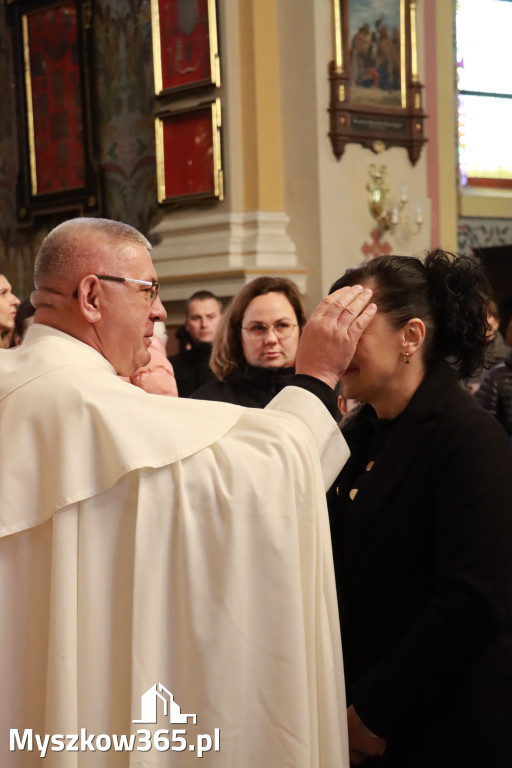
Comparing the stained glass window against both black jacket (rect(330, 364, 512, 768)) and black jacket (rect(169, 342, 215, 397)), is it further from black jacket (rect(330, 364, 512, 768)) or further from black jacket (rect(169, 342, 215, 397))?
black jacket (rect(330, 364, 512, 768))

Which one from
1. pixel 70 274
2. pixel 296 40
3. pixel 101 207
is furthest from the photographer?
pixel 101 207

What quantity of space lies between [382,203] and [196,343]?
2.48 m

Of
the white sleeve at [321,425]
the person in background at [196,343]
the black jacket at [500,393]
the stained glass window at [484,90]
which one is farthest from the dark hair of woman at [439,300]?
the stained glass window at [484,90]

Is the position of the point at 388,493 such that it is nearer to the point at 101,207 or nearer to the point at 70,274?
the point at 70,274

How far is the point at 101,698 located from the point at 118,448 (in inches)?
18.4

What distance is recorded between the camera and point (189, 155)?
8328mm

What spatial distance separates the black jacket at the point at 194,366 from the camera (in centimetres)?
630

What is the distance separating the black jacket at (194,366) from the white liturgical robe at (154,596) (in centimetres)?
420

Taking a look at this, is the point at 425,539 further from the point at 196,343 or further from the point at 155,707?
the point at 196,343

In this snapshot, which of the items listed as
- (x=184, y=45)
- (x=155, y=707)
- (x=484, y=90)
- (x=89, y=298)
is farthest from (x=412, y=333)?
(x=484, y=90)

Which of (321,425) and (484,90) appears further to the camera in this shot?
(484,90)

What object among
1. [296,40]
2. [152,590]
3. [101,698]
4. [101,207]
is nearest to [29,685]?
[101,698]

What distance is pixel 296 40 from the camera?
7.98 metres

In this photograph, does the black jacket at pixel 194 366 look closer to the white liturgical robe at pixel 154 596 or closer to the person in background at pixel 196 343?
the person in background at pixel 196 343
